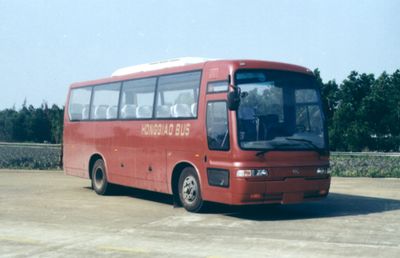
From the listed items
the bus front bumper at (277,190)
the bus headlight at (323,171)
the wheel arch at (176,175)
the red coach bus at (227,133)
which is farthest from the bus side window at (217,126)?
the bus headlight at (323,171)

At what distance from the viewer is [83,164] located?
17422 mm

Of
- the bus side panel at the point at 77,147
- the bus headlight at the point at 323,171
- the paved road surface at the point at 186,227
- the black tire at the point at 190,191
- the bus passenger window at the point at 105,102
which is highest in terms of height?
the bus passenger window at the point at 105,102

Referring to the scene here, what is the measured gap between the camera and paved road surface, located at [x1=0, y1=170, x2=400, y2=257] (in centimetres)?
855

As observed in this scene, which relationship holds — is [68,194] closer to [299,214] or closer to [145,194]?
[145,194]

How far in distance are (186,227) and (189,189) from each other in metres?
1.93

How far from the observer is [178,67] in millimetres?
13398

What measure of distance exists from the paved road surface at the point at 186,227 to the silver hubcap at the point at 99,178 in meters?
0.44

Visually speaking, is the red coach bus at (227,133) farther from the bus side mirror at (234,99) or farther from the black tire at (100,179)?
the black tire at (100,179)

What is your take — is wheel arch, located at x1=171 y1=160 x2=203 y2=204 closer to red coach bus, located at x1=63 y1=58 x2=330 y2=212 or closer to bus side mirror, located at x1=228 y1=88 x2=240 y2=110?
red coach bus, located at x1=63 y1=58 x2=330 y2=212

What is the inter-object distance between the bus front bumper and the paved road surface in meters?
0.41

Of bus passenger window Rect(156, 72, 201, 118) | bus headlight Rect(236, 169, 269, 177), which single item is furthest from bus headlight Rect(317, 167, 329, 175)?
bus passenger window Rect(156, 72, 201, 118)

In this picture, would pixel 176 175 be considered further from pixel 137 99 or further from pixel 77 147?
pixel 77 147

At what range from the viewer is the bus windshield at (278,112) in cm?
1124

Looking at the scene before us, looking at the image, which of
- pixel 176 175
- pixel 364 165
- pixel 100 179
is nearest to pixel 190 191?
pixel 176 175
